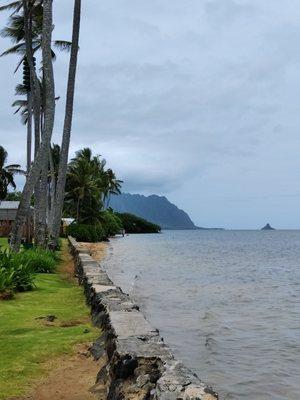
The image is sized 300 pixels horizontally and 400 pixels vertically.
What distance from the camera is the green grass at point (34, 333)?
213 inches

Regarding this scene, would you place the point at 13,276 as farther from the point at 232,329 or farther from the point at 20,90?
the point at 20,90

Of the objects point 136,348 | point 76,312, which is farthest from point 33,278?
point 136,348

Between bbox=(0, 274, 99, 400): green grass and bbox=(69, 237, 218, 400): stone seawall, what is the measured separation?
62 cm

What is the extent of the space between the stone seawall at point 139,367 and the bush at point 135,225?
381 ft

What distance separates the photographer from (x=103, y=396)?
4.90 meters

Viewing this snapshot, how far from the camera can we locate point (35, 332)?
716 centimetres

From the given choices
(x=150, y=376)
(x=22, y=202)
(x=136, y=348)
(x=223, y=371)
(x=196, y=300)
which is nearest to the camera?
(x=150, y=376)

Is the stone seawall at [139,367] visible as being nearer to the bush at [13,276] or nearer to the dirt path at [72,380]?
the dirt path at [72,380]

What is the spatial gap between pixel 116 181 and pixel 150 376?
82081 millimetres

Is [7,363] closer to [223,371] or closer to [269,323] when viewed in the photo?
[223,371]

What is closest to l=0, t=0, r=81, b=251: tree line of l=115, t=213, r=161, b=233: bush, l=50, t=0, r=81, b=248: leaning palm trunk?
l=50, t=0, r=81, b=248: leaning palm trunk

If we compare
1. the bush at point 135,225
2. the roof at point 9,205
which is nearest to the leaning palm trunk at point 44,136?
the roof at point 9,205

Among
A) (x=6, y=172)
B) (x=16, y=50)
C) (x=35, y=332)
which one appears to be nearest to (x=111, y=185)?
(x=6, y=172)

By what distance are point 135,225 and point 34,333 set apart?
127 metres
